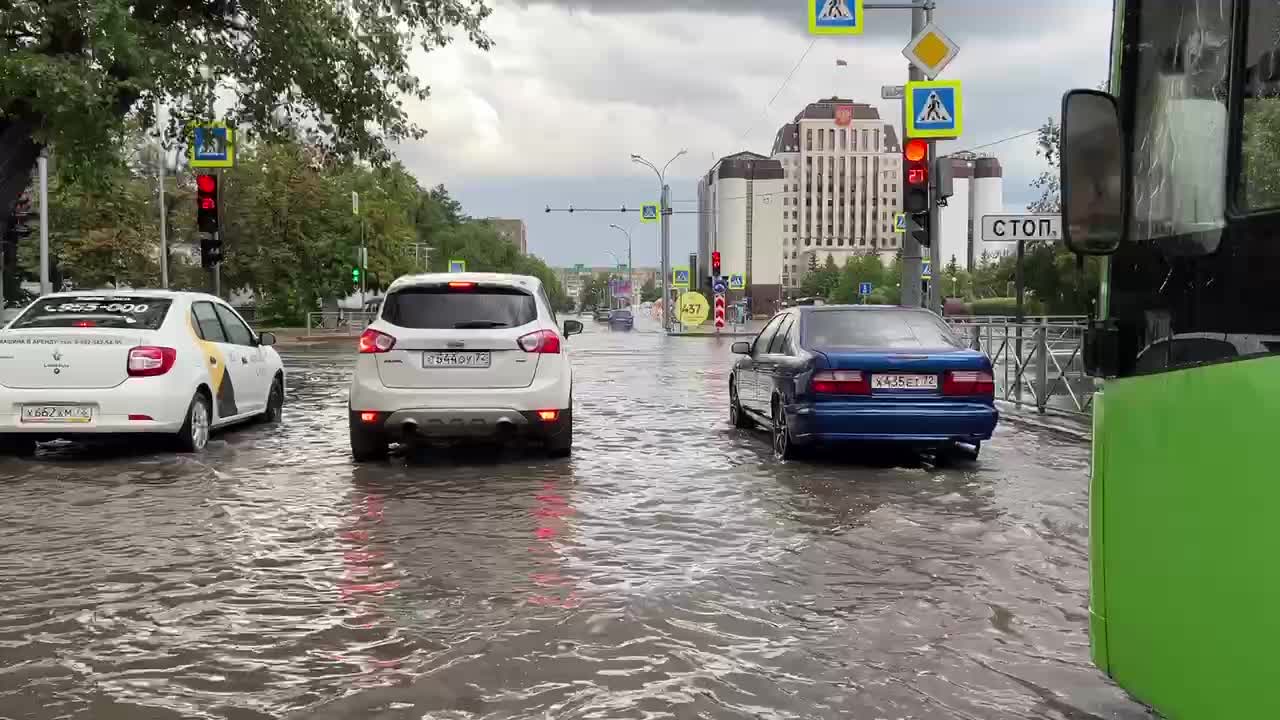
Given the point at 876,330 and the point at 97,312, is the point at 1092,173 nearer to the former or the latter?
the point at 876,330

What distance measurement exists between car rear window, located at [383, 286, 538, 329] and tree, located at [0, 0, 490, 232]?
6.89 metres

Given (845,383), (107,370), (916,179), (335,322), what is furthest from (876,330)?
(335,322)

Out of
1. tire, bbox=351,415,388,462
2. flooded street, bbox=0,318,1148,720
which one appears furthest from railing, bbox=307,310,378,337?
flooded street, bbox=0,318,1148,720

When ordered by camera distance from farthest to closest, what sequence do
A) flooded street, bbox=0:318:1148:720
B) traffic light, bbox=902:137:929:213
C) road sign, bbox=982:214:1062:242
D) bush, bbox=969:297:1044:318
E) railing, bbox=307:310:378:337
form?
railing, bbox=307:310:378:337
bush, bbox=969:297:1044:318
traffic light, bbox=902:137:929:213
road sign, bbox=982:214:1062:242
flooded street, bbox=0:318:1148:720

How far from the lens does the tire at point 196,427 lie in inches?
455

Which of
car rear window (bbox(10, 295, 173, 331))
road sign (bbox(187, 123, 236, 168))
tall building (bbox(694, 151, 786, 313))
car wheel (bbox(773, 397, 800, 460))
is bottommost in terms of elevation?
car wheel (bbox(773, 397, 800, 460))

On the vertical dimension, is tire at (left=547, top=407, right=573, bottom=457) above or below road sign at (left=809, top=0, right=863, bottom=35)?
below

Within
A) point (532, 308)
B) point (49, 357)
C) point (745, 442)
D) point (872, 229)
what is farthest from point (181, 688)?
point (872, 229)

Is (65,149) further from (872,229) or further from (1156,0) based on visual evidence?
(872,229)

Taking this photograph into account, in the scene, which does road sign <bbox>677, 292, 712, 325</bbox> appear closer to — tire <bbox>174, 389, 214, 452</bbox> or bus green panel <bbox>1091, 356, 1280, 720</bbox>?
tire <bbox>174, 389, 214, 452</bbox>

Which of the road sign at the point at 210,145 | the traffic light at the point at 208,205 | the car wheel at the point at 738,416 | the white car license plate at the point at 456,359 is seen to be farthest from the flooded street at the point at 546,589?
the road sign at the point at 210,145

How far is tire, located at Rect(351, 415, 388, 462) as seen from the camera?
10.7m

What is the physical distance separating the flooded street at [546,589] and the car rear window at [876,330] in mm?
1116

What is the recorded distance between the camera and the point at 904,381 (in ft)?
34.5
